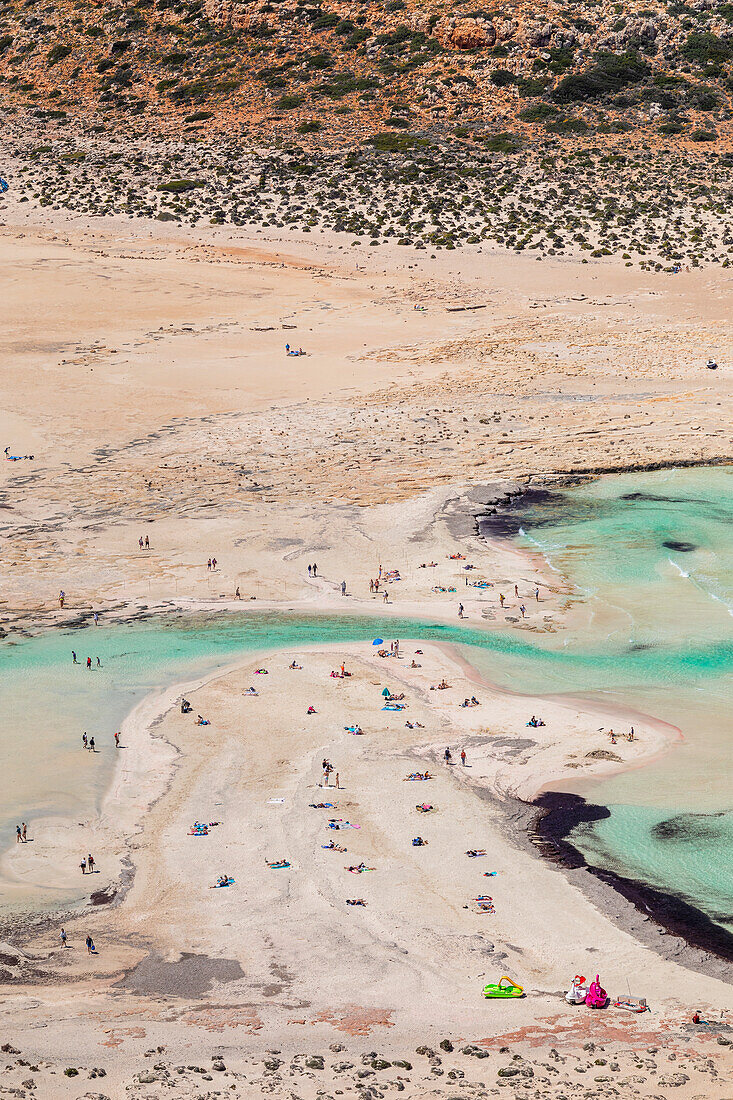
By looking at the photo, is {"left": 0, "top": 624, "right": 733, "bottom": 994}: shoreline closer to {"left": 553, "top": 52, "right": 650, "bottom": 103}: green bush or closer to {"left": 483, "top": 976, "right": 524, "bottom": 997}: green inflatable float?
{"left": 483, "top": 976, "right": 524, "bottom": 997}: green inflatable float

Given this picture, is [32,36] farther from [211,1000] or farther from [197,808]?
[211,1000]

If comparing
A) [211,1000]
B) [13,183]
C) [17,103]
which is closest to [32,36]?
[17,103]

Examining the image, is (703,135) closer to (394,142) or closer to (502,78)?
(502,78)

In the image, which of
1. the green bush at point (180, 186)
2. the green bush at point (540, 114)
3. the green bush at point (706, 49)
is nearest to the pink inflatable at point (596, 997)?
the green bush at point (180, 186)

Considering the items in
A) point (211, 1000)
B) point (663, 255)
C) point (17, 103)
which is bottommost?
point (211, 1000)

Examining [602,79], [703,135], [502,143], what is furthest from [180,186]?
[703,135]

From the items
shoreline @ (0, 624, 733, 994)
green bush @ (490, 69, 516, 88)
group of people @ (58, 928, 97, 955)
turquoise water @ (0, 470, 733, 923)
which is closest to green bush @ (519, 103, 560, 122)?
green bush @ (490, 69, 516, 88)
